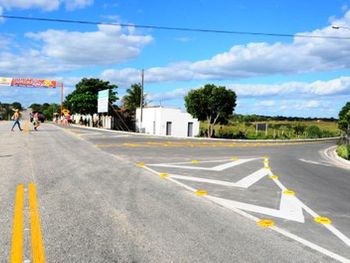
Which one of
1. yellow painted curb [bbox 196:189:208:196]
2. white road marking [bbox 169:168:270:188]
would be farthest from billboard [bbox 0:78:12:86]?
yellow painted curb [bbox 196:189:208:196]

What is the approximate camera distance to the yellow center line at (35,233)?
17.3 feet

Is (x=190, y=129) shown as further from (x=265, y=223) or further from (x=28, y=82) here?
(x=265, y=223)

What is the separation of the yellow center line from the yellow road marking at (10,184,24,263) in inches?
6.1

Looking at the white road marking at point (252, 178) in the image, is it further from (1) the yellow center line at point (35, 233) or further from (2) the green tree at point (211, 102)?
(2) the green tree at point (211, 102)

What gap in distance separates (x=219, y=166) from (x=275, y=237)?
333 inches

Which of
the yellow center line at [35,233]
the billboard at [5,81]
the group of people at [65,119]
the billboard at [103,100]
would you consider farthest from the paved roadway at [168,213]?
the billboard at [5,81]

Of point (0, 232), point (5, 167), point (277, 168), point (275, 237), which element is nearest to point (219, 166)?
point (277, 168)

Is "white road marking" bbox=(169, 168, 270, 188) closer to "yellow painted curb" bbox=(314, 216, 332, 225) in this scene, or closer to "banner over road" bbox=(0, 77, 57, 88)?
"yellow painted curb" bbox=(314, 216, 332, 225)

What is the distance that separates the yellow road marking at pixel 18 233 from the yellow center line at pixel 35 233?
154mm

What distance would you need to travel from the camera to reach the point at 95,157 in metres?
16.0

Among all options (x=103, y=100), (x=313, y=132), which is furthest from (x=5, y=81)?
(x=313, y=132)

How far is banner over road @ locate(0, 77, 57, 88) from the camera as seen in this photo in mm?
66938

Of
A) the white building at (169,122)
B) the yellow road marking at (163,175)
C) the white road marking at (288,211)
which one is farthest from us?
the white building at (169,122)

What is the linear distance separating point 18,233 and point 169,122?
4672cm
